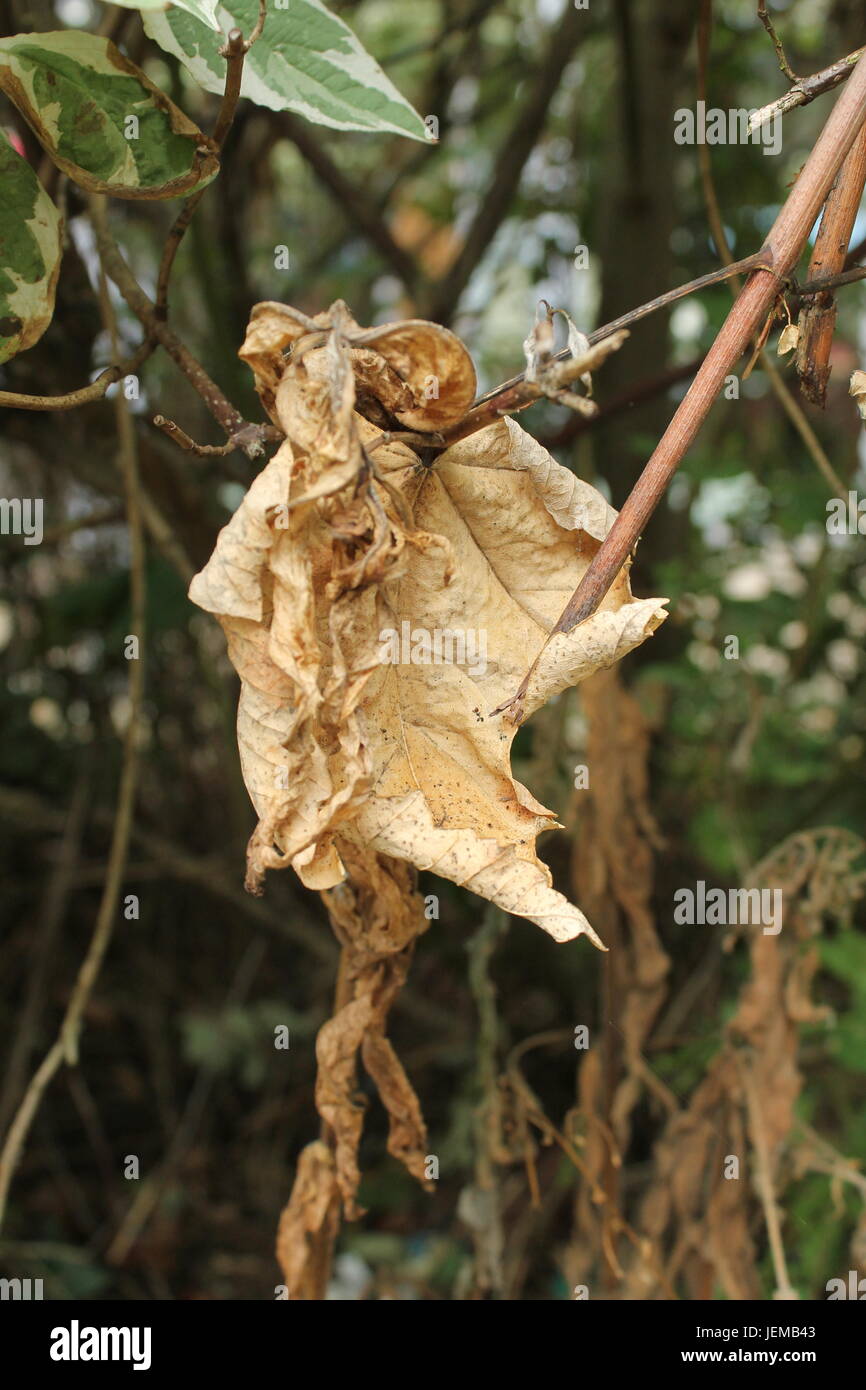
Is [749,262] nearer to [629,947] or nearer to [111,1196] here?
[629,947]

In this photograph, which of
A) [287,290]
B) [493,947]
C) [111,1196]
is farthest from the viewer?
[287,290]

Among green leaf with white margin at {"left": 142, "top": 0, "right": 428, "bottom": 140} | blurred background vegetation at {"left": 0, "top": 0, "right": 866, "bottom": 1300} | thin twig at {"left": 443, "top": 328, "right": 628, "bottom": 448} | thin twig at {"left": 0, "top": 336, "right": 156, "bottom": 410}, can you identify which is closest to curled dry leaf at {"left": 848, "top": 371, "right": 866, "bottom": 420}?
thin twig at {"left": 443, "top": 328, "right": 628, "bottom": 448}

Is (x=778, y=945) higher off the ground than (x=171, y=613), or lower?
lower

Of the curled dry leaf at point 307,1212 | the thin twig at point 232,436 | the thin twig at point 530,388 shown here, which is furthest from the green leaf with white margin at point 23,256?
the curled dry leaf at point 307,1212

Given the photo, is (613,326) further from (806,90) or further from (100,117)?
(100,117)

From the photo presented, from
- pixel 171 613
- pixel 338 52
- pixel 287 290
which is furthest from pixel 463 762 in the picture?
pixel 287 290

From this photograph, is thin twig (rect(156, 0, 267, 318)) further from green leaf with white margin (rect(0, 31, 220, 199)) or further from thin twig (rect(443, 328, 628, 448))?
thin twig (rect(443, 328, 628, 448))
